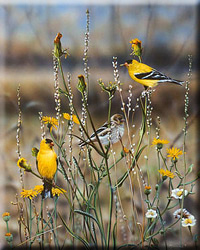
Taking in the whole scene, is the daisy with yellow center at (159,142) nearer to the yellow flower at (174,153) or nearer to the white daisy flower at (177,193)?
the yellow flower at (174,153)

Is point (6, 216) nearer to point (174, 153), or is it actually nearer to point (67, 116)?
point (67, 116)

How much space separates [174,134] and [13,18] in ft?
2.14

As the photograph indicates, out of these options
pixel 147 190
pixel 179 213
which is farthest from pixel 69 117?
pixel 179 213

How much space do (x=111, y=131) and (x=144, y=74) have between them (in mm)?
212

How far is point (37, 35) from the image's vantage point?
1.21 metres

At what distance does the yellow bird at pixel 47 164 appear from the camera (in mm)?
1177

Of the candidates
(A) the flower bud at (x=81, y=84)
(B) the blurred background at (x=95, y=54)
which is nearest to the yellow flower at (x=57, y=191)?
(B) the blurred background at (x=95, y=54)

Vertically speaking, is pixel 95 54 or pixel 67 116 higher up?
pixel 95 54

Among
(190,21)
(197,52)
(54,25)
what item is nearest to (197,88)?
(197,52)

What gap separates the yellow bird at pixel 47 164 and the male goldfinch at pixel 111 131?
10 cm

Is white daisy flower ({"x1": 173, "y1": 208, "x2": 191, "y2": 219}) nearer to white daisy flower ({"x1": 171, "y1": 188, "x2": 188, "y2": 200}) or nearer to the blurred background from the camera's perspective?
white daisy flower ({"x1": 171, "y1": 188, "x2": 188, "y2": 200})

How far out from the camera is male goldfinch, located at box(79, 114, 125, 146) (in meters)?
1.18

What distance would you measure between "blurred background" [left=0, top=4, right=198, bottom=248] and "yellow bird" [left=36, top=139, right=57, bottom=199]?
45mm

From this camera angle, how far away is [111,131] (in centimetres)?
118
